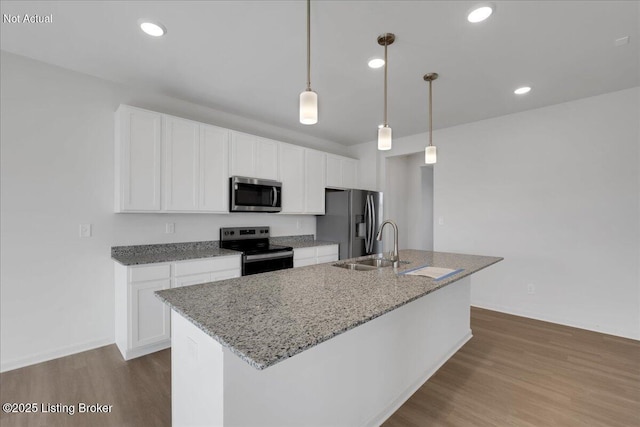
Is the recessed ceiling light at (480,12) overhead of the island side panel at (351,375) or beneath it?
overhead

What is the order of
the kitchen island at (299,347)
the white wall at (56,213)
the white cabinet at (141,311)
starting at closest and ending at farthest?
the kitchen island at (299,347)
the white wall at (56,213)
the white cabinet at (141,311)

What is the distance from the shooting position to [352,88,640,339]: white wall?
3010 millimetres

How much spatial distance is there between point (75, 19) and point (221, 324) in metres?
2.35

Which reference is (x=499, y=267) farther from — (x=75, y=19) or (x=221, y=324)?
(x=75, y=19)

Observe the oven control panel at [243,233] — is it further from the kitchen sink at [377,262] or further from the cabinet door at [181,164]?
the kitchen sink at [377,262]

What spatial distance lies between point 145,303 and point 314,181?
2695mm

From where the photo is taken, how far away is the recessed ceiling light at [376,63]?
2415 millimetres

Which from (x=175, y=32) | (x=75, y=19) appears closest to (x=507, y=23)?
(x=175, y=32)

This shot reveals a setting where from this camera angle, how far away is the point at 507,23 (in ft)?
6.41

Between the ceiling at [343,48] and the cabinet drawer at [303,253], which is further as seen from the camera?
the cabinet drawer at [303,253]

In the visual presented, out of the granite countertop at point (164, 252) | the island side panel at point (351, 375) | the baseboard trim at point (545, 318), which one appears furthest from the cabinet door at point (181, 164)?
the baseboard trim at point (545, 318)

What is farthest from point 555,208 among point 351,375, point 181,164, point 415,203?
point 181,164

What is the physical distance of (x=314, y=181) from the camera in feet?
14.4

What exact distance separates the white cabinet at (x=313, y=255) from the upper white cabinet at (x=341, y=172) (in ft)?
3.58
